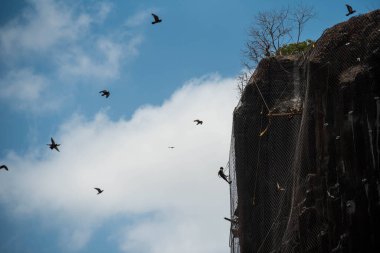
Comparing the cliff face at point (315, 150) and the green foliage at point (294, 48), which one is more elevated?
the green foliage at point (294, 48)

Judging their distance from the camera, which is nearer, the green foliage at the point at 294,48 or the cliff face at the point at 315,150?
the cliff face at the point at 315,150

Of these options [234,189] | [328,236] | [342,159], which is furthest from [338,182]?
[234,189]

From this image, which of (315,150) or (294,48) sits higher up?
(294,48)

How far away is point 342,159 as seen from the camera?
935 cm

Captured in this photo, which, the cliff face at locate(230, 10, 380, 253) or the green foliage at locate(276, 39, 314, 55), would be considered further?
the green foliage at locate(276, 39, 314, 55)

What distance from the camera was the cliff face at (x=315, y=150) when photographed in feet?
28.9

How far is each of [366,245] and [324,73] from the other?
428 cm

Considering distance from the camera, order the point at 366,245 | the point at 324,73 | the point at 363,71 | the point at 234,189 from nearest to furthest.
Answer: the point at 366,245
the point at 363,71
the point at 324,73
the point at 234,189

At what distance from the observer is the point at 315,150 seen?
11.0 metres

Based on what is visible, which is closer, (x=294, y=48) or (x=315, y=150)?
(x=315, y=150)

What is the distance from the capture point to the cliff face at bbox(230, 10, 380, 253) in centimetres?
880

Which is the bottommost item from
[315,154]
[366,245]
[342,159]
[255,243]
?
[366,245]

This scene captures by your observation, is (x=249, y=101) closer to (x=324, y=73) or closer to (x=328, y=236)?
(x=324, y=73)

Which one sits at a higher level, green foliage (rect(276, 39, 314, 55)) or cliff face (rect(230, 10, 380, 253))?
green foliage (rect(276, 39, 314, 55))
